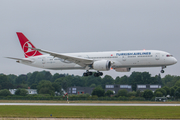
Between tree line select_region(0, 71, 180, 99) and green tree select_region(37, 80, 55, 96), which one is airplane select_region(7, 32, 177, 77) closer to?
green tree select_region(37, 80, 55, 96)

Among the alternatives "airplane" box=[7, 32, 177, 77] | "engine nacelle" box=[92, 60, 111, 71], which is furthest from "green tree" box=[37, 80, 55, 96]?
"engine nacelle" box=[92, 60, 111, 71]

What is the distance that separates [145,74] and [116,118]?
396 ft

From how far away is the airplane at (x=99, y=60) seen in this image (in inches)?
2194

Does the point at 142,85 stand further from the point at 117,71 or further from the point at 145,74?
the point at 117,71

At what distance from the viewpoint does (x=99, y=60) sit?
193 ft

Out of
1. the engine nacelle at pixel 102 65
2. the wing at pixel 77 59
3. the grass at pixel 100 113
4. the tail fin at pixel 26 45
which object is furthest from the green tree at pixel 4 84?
the grass at pixel 100 113

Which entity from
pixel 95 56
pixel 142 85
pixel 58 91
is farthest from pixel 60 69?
pixel 142 85

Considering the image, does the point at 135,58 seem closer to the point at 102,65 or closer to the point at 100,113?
the point at 102,65

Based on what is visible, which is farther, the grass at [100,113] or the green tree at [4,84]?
the green tree at [4,84]

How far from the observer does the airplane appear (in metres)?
55.7

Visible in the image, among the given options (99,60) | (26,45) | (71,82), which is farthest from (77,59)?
(71,82)

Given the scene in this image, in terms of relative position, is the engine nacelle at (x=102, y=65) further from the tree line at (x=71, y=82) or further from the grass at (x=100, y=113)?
the tree line at (x=71, y=82)

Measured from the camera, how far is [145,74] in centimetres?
15212

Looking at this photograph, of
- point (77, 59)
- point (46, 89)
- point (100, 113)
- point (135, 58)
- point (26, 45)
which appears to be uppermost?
point (26, 45)
